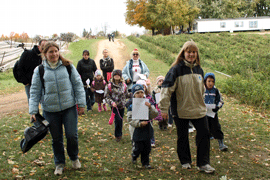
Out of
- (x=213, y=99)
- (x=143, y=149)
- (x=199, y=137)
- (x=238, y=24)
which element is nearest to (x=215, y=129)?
(x=213, y=99)

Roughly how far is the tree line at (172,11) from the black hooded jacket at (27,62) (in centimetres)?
4341

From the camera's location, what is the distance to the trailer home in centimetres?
5391

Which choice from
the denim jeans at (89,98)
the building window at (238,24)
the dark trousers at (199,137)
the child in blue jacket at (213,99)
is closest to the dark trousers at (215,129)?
the child in blue jacket at (213,99)

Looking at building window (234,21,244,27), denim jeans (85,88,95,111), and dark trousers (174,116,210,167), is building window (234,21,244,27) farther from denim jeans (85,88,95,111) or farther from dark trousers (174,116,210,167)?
dark trousers (174,116,210,167)

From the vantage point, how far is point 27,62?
5.34 meters

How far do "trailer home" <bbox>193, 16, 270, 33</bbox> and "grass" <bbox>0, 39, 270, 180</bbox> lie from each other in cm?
4860

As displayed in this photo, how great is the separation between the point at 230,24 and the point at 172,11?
14905 millimetres

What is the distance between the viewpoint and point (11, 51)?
25.9 m

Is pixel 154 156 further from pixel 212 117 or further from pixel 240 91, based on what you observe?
pixel 240 91

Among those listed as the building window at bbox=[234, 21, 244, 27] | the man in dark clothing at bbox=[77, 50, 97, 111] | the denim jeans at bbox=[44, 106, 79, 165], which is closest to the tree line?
the building window at bbox=[234, 21, 244, 27]

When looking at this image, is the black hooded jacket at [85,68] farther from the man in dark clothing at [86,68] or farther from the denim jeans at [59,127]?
the denim jeans at [59,127]

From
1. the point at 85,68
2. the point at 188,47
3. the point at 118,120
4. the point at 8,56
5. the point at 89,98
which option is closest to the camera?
the point at 188,47

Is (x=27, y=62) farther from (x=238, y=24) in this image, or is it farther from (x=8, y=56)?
(x=238, y=24)

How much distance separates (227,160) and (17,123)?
5.82 meters
